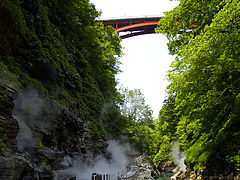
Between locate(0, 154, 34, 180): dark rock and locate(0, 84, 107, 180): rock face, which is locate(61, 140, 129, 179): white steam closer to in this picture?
locate(0, 84, 107, 180): rock face

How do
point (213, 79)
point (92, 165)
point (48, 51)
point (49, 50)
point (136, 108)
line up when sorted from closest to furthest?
point (213, 79) → point (48, 51) → point (49, 50) → point (92, 165) → point (136, 108)

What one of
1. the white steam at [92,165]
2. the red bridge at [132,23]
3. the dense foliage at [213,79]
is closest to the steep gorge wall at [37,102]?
the white steam at [92,165]

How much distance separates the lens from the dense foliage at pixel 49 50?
5703mm

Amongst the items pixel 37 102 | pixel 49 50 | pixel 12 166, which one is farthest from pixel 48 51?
pixel 12 166

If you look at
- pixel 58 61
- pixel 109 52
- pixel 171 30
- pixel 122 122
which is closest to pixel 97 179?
pixel 58 61

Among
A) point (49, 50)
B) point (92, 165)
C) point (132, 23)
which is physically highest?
point (132, 23)

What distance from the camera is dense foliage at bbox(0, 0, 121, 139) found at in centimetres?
570

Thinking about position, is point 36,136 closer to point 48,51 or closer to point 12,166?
point 12,166

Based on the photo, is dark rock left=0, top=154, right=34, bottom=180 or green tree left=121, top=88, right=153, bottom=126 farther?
green tree left=121, top=88, right=153, bottom=126

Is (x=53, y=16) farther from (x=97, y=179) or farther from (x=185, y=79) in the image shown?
(x=97, y=179)

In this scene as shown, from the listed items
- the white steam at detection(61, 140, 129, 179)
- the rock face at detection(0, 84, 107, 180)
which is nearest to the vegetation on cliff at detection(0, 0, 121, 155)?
the rock face at detection(0, 84, 107, 180)

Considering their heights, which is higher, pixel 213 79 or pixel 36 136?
pixel 213 79

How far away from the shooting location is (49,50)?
7789mm

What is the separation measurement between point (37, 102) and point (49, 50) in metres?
2.85
